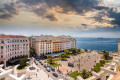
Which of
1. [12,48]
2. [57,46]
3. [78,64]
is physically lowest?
[78,64]

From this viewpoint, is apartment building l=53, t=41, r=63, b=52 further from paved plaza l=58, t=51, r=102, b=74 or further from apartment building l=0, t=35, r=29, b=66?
apartment building l=0, t=35, r=29, b=66

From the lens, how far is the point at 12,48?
21.2 meters

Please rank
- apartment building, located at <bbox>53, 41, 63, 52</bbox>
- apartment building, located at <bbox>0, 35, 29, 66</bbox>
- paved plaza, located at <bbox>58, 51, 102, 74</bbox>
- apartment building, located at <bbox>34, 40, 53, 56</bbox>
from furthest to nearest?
apartment building, located at <bbox>53, 41, 63, 52</bbox>, apartment building, located at <bbox>34, 40, 53, 56</bbox>, apartment building, located at <bbox>0, 35, 29, 66</bbox>, paved plaza, located at <bbox>58, 51, 102, 74</bbox>

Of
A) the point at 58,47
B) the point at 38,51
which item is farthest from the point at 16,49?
the point at 58,47

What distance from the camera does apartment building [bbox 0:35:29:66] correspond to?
59.4ft

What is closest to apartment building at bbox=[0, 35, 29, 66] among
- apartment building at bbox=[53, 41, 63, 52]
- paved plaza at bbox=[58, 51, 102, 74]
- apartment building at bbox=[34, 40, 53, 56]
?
apartment building at bbox=[34, 40, 53, 56]

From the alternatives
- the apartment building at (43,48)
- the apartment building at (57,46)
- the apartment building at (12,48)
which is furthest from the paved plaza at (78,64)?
the apartment building at (12,48)

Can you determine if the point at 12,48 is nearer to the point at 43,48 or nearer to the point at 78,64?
the point at 43,48

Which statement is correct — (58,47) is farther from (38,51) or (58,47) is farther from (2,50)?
(2,50)

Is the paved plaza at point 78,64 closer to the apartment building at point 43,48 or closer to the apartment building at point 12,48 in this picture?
the apartment building at point 43,48

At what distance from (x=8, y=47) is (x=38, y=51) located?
1030cm

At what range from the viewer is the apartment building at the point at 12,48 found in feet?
59.4

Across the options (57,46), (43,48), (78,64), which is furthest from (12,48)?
(78,64)

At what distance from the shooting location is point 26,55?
24781mm
